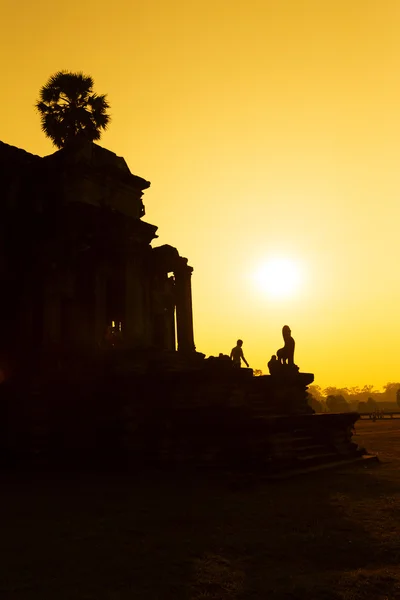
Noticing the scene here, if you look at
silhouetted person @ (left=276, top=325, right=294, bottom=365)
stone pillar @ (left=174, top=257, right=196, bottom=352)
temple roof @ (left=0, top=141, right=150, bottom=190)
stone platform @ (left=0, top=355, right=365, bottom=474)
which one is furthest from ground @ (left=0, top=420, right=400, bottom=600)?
temple roof @ (left=0, top=141, right=150, bottom=190)

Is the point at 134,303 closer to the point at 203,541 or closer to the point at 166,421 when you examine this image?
the point at 166,421

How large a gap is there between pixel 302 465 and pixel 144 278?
9129 millimetres

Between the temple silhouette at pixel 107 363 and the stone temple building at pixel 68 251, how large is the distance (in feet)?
0.13

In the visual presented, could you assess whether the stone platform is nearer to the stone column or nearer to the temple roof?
the stone column

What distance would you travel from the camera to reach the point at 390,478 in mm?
10961

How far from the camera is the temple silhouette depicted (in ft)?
40.3

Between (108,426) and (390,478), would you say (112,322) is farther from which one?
(390,478)

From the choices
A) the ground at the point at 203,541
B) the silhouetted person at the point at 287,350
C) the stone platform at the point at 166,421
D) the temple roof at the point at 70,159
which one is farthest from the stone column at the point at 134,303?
the ground at the point at 203,541

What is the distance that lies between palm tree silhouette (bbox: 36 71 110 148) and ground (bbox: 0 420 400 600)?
16.7m

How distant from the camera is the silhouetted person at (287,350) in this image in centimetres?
1623

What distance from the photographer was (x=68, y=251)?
16203 millimetres

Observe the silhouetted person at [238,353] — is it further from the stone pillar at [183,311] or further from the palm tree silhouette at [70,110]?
the palm tree silhouette at [70,110]

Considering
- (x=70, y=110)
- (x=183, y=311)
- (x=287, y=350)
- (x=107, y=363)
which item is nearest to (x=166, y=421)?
(x=107, y=363)

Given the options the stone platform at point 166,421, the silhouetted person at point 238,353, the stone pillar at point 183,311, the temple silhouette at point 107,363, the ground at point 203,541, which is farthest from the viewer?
the stone pillar at point 183,311
